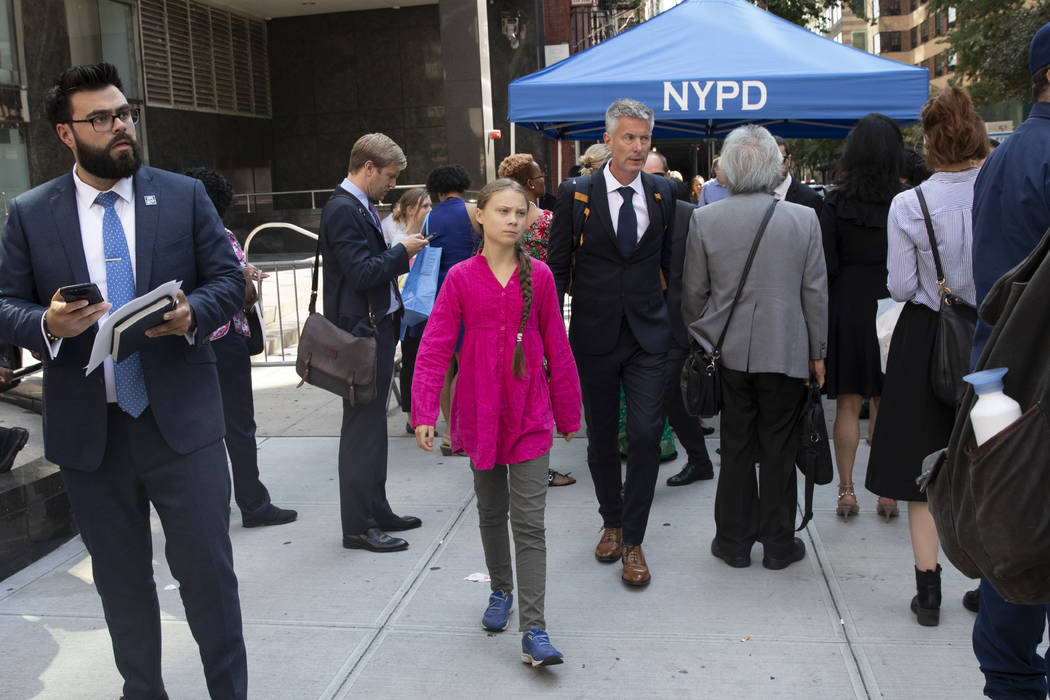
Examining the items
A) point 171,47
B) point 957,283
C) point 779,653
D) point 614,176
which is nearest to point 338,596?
point 779,653

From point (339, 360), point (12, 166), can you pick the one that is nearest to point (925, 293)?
point (339, 360)

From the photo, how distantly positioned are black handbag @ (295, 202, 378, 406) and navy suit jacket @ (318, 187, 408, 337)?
0.42 ft

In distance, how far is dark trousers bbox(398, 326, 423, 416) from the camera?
7.00 m

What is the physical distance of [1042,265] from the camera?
1933 millimetres

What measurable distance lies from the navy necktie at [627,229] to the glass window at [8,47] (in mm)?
13374

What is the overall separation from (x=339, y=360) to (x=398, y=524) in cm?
104

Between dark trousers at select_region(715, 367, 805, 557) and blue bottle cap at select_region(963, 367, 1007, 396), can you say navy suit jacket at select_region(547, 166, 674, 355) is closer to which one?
dark trousers at select_region(715, 367, 805, 557)

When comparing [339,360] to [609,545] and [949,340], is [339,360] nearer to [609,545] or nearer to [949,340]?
[609,545]

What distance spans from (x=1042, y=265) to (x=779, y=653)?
89.4 inches

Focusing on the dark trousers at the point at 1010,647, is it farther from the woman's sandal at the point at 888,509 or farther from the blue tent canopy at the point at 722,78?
the blue tent canopy at the point at 722,78

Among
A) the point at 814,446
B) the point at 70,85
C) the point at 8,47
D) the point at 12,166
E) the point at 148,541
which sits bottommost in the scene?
the point at 814,446

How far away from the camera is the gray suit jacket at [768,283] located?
438cm

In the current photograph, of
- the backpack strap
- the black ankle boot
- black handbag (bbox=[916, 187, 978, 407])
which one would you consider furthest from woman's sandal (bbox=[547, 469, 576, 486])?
black handbag (bbox=[916, 187, 978, 407])

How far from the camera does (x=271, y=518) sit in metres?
5.45
